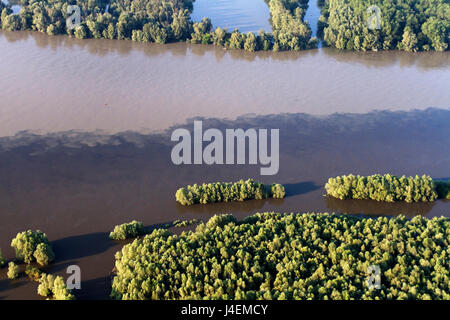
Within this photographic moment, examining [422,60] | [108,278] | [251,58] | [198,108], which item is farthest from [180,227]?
[422,60]

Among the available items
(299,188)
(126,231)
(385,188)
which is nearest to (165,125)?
(299,188)

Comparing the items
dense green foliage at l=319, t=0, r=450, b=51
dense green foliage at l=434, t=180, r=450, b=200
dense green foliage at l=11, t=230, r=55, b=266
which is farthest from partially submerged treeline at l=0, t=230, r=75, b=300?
dense green foliage at l=319, t=0, r=450, b=51

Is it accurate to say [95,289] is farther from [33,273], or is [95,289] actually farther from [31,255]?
[31,255]

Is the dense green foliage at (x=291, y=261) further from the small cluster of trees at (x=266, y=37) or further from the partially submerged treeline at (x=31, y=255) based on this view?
the small cluster of trees at (x=266, y=37)

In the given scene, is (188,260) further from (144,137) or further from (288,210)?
(144,137)

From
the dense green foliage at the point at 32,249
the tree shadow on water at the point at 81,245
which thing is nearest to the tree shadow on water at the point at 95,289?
the tree shadow on water at the point at 81,245

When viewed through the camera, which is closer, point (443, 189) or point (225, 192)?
point (225, 192)
